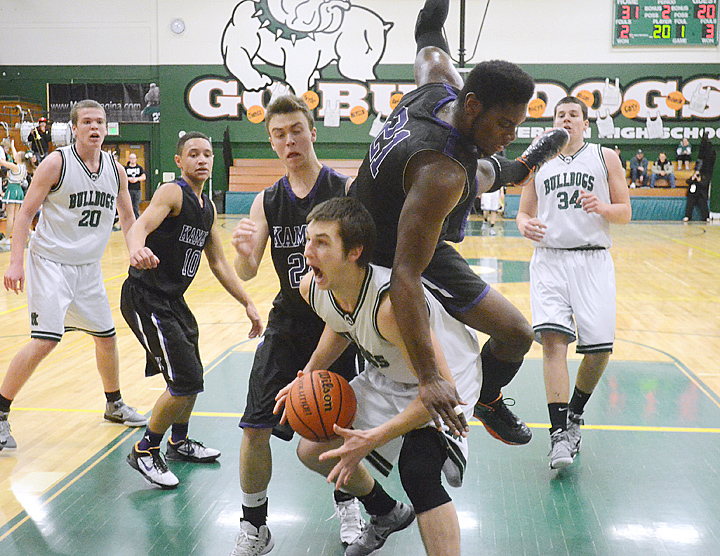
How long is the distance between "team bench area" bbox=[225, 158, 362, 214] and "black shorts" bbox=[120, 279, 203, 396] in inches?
762

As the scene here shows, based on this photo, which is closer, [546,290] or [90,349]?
[546,290]

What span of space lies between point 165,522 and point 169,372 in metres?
0.74

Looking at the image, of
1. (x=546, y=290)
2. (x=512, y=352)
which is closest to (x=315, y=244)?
(x=512, y=352)

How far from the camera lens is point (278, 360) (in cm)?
297

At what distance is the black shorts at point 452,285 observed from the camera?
284cm

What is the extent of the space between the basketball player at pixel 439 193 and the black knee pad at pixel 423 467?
20cm

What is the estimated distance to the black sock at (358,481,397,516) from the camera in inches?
112

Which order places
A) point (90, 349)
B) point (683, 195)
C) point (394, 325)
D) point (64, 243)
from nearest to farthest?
point (394, 325), point (64, 243), point (90, 349), point (683, 195)

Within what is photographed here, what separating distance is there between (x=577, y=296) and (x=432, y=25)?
1677 millimetres

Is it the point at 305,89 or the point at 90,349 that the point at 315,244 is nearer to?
the point at 90,349

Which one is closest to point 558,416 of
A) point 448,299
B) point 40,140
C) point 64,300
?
point 448,299

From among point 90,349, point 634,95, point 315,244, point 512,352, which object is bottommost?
point 90,349

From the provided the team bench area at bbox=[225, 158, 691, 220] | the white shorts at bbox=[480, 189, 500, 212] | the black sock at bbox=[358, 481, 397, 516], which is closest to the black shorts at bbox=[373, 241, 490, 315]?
the black sock at bbox=[358, 481, 397, 516]

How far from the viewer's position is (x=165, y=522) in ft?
10.3
